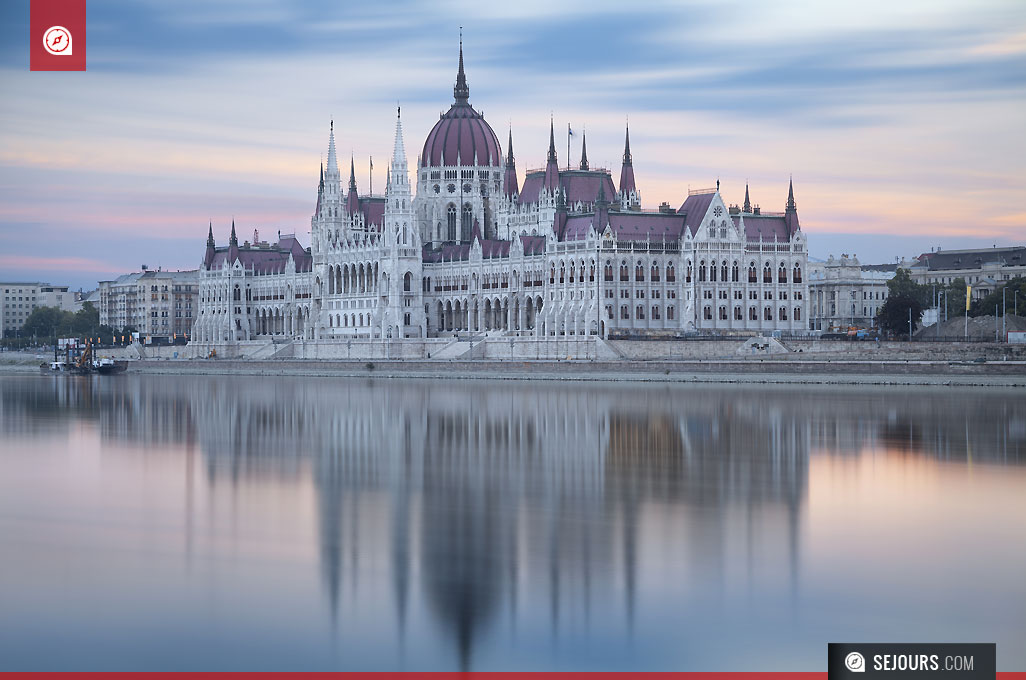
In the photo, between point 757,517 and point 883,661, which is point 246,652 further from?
point 757,517

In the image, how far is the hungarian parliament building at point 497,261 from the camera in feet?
401

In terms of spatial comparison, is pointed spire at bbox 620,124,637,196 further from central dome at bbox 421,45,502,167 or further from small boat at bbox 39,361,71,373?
small boat at bbox 39,361,71,373

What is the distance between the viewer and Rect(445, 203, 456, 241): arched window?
156 meters

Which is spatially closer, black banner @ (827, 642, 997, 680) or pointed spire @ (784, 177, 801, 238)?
black banner @ (827, 642, 997, 680)

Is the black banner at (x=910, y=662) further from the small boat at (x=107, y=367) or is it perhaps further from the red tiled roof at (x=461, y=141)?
the red tiled roof at (x=461, y=141)

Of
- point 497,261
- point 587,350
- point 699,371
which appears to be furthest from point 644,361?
point 497,261

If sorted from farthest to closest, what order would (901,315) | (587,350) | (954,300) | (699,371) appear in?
(954,300) → (901,315) → (587,350) → (699,371)

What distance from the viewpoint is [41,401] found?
271ft

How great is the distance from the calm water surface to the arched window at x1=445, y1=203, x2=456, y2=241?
333 feet

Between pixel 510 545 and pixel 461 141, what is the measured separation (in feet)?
433

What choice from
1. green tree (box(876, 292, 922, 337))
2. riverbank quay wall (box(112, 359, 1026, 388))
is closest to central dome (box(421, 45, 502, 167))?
riverbank quay wall (box(112, 359, 1026, 388))

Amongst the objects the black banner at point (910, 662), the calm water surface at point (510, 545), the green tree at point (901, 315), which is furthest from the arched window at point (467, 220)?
the black banner at point (910, 662)

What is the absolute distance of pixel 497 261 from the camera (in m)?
137

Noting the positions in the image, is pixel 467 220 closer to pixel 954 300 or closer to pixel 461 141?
pixel 461 141
